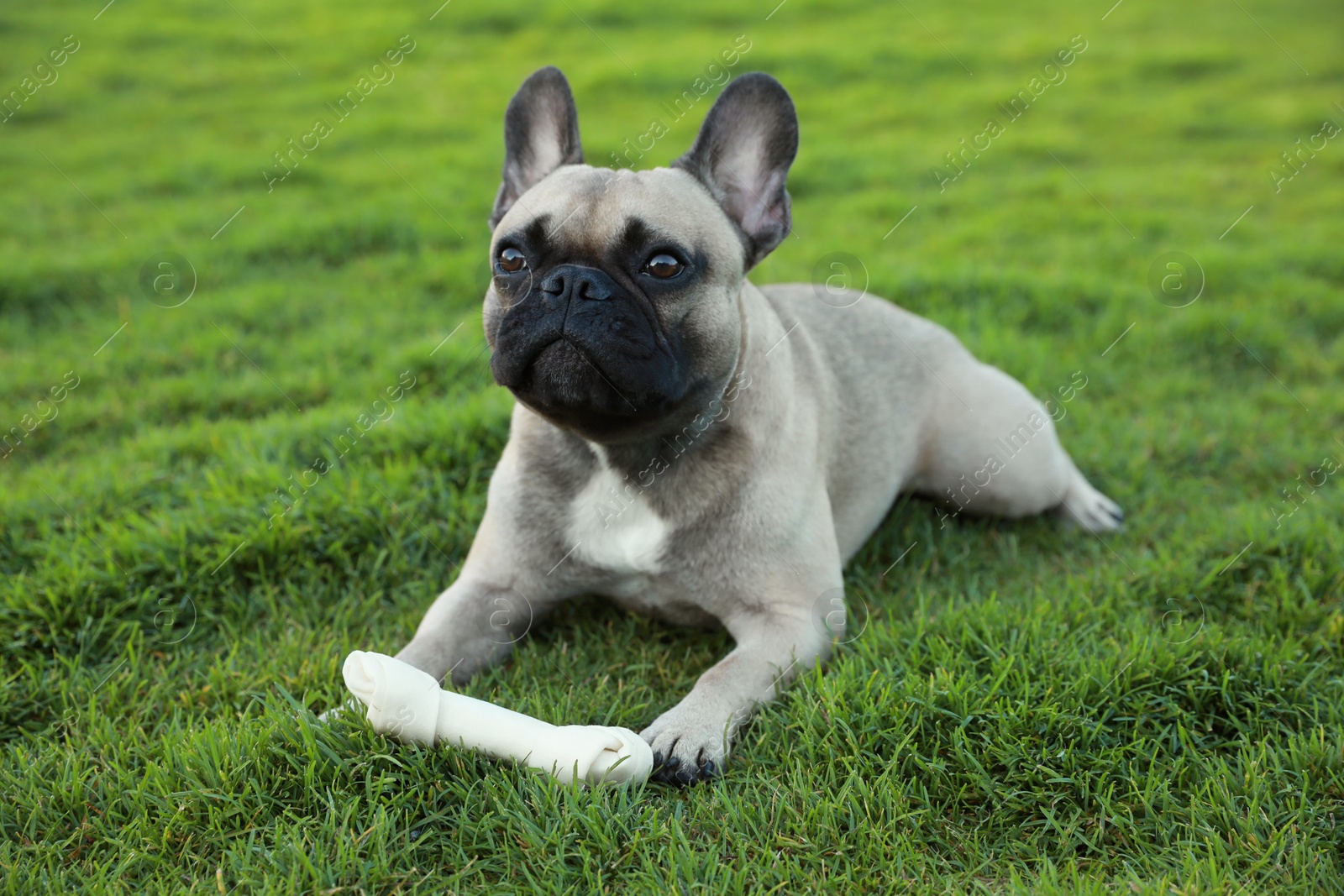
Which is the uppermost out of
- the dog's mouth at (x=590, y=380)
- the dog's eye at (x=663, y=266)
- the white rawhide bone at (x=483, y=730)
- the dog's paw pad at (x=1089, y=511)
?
the dog's eye at (x=663, y=266)

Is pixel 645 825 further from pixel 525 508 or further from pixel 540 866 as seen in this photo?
pixel 525 508

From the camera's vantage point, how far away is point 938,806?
9.89ft

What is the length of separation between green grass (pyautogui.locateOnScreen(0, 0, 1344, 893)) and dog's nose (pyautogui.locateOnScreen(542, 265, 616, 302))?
1.39 metres

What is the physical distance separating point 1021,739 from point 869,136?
8316 millimetres

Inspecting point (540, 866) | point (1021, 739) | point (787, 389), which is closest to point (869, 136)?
point (787, 389)

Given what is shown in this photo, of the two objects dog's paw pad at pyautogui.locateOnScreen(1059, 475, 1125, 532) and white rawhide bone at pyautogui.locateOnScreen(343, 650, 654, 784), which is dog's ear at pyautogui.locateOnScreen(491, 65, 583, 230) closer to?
white rawhide bone at pyautogui.locateOnScreen(343, 650, 654, 784)

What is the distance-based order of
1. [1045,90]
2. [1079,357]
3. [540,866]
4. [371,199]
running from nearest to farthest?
[540,866] → [1079,357] → [371,199] → [1045,90]

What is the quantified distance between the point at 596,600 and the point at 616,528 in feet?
2.05

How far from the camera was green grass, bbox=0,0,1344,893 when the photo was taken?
285 cm

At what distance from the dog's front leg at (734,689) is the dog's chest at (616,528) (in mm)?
408

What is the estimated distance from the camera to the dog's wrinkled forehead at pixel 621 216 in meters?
3.30

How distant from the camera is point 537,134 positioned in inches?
159

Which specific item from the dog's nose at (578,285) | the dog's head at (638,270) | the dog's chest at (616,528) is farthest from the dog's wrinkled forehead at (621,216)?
the dog's chest at (616,528)

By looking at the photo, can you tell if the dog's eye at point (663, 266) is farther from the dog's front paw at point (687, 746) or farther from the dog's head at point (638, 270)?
the dog's front paw at point (687, 746)
